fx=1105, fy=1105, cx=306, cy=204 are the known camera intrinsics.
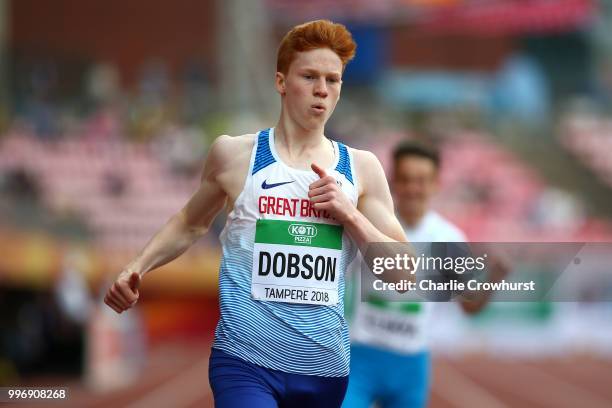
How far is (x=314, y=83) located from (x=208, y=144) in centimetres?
1697

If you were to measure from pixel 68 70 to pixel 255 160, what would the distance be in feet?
60.5

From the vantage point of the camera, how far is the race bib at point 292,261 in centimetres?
380

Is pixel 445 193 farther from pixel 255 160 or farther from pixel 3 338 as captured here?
pixel 255 160

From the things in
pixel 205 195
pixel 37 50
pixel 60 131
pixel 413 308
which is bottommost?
pixel 413 308

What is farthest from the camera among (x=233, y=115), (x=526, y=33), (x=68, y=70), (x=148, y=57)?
(x=526, y=33)

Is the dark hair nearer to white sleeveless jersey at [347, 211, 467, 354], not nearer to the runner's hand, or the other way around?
white sleeveless jersey at [347, 211, 467, 354]

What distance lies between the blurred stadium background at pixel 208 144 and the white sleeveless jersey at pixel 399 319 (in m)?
6.68

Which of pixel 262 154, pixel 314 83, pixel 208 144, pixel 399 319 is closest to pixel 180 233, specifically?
pixel 262 154

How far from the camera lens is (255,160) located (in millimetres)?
3895

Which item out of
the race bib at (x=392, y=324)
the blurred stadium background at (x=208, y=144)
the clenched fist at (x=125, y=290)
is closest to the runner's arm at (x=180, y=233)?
the clenched fist at (x=125, y=290)

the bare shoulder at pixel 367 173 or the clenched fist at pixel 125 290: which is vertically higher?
the bare shoulder at pixel 367 173

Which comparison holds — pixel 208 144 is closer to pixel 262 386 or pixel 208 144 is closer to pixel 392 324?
pixel 392 324

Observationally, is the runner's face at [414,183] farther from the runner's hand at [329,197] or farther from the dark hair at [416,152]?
the runner's hand at [329,197]

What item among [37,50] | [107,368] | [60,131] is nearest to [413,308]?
[107,368]
